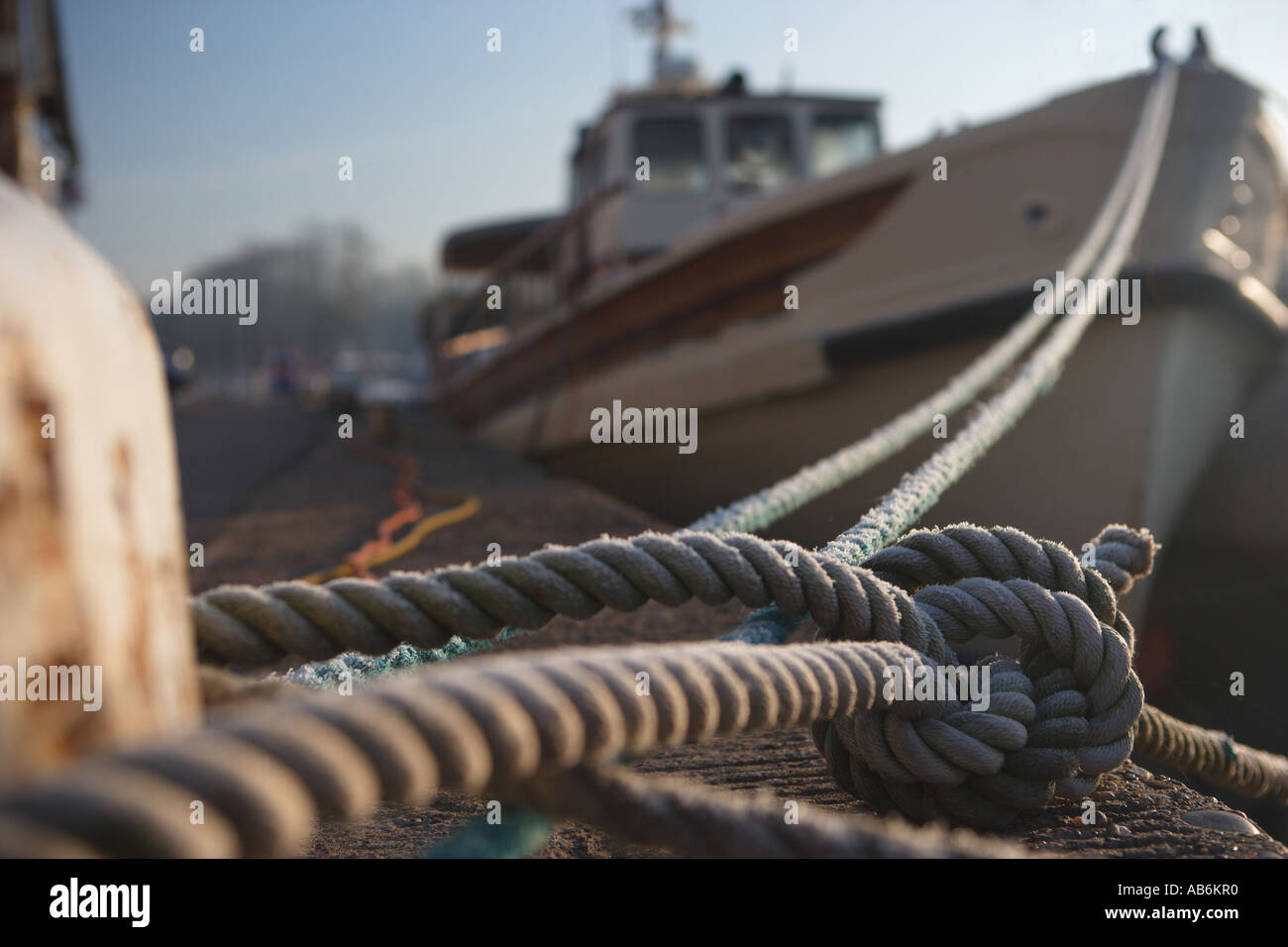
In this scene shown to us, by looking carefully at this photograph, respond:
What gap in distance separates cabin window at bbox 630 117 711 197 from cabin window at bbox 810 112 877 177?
85 cm

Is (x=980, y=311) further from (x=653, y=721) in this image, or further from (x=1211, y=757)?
(x=653, y=721)

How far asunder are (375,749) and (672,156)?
22.2 ft

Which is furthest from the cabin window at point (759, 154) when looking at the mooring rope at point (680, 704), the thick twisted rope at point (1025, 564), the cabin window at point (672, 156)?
the thick twisted rope at point (1025, 564)

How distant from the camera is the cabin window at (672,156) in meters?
6.85

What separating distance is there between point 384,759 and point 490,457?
632 centimetres

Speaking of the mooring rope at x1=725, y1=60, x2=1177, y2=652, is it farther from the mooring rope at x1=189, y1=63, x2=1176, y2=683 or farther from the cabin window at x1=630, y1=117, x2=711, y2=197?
the cabin window at x1=630, y1=117, x2=711, y2=197

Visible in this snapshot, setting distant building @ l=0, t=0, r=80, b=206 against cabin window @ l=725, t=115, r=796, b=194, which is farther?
distant building @ l=0, t=0, r=80, b=206

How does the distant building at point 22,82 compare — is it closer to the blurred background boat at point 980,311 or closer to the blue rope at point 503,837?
the blurred background boat at point 980,311

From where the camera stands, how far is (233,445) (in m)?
7.89

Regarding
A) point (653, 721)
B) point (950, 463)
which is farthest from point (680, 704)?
point (950, 463)

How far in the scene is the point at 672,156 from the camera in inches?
271

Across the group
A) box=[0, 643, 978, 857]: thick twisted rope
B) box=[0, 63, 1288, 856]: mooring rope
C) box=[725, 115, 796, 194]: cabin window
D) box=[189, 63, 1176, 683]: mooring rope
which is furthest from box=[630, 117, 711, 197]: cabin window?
box=[0, 643, 978, 857]: thick twisted rope

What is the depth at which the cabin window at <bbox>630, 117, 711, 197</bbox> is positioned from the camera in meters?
6.85

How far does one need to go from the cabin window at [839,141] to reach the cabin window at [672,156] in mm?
850
